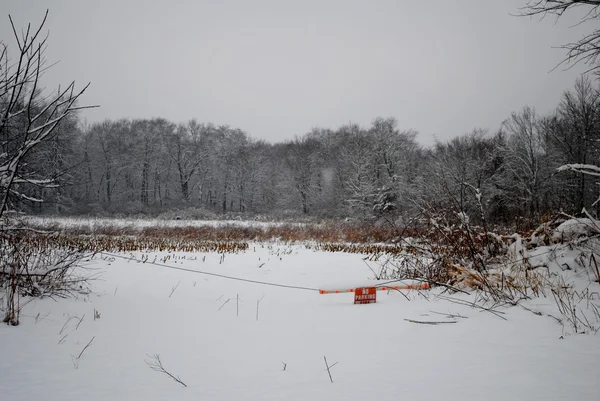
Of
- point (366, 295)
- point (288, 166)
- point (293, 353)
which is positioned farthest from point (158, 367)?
point (288, 166)

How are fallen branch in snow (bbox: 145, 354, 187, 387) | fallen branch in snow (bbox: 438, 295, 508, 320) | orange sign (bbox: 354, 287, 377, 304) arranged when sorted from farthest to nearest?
orange sign (bbox: 354, 287, 377, 304) < fallen branch in snow (bbox: 438, 295, 508, 320) < fallen branch in snow (bbox: 145, 354, 187, 387)

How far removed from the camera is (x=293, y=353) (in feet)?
7.68

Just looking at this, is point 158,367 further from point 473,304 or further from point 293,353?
point 473,304

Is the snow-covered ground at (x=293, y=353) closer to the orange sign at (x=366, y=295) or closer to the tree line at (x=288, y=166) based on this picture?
the orange sign at (x=366, y=295)

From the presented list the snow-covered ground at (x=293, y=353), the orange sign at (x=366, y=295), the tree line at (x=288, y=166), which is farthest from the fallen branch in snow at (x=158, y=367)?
the tree line at (x=288, y=166)

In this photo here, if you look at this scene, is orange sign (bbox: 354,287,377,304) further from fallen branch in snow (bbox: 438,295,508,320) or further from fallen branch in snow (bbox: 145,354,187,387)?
fallen branch in snow (bbox: 145,354,187,387)

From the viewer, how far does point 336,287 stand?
4516 millimetres

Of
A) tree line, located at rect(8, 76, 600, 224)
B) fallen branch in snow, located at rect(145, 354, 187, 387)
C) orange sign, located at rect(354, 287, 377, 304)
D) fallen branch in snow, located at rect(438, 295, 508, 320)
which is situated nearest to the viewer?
fallen branch in snow, located at rect(145, 354, 187, 387)

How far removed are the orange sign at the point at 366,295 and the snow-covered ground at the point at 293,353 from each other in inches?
5.4

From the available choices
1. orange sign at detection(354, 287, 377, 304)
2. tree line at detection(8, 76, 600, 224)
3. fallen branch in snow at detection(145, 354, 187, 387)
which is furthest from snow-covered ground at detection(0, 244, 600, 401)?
tree line at detection(8, 76, 600, 224)

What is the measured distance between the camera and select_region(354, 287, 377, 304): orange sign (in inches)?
151

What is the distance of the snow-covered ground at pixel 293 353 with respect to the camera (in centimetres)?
164

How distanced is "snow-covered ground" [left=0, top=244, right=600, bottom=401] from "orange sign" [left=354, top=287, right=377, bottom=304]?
0.14m

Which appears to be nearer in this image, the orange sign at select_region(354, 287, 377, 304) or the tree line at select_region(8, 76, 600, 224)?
the orange sign at select_region(354, 287, 377, 304)
